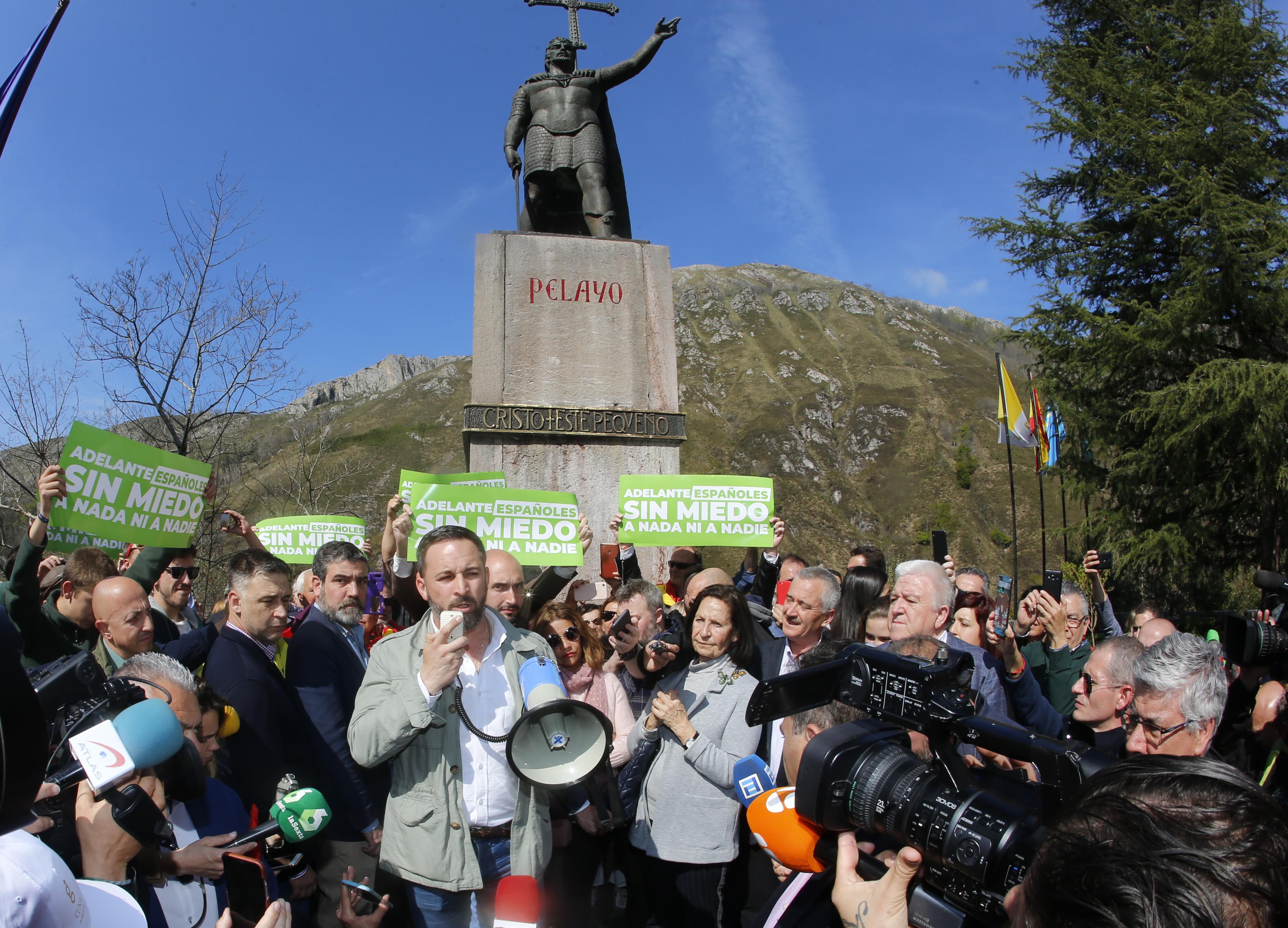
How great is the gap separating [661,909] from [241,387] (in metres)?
10.8

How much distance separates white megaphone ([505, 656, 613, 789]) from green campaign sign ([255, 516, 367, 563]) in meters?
4.65

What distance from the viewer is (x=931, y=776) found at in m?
1.73

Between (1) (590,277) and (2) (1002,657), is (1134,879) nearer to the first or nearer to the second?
(2) (1002,657)

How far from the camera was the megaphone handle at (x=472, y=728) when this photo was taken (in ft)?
10.5

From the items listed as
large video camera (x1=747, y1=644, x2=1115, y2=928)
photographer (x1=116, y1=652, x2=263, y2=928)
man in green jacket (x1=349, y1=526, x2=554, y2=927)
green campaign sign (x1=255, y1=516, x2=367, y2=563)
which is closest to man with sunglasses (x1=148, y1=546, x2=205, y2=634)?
green campaign sign (x1=255, y1=516, x2=367, y2=563)

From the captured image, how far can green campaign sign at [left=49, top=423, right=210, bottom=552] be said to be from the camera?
514 cm

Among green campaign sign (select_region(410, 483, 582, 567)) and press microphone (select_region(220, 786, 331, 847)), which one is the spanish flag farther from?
press microphone (select_region(220, 786, 331, 847))

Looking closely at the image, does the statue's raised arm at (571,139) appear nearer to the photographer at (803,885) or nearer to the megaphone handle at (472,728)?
the megaphone handle at (472,728)

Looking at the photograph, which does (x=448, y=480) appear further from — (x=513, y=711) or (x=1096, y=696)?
(x=1096, y=696)

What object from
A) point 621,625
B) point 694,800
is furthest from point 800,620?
point 694,800

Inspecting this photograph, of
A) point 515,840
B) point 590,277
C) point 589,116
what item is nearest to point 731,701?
point 515,840

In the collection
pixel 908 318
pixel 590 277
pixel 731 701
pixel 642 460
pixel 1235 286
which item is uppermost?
pixel 908 318

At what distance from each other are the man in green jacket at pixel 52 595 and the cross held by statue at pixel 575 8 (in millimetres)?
6175

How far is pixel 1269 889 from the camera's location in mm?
930
